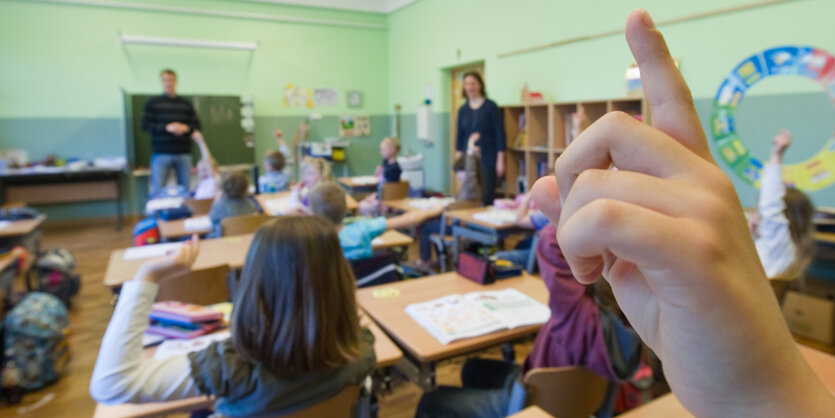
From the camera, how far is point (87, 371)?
117 inches

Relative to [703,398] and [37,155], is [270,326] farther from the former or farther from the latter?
[37,155]

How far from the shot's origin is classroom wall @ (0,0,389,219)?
6773 millimetres

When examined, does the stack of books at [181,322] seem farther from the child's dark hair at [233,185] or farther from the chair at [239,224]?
the child's dark hair at [233,185]

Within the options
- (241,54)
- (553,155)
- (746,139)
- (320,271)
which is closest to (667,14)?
(746,139)

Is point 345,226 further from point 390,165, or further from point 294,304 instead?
point 390,165

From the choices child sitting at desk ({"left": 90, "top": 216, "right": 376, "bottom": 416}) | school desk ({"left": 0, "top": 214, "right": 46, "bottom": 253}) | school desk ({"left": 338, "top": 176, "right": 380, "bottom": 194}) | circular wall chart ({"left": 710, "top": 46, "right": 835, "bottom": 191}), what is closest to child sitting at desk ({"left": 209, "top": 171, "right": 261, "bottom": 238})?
school desk ({"left": 0, "top": 214, "right": 46, "bottom": 253})

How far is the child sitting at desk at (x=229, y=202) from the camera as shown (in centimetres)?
352

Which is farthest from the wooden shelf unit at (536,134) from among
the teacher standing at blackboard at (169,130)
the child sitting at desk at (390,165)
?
the teacher standing at blackboard at (169,130)

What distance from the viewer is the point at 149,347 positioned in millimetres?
1697

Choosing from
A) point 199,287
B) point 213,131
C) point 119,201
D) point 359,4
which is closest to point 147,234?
point 199,287

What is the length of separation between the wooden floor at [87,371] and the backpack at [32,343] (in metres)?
0.10

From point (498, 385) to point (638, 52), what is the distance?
1802 millimetres

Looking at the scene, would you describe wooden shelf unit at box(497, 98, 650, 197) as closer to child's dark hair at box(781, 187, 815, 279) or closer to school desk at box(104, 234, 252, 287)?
child's dark hair at box(781, 187, 815, 279)

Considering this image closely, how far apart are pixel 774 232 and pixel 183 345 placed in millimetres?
2806
